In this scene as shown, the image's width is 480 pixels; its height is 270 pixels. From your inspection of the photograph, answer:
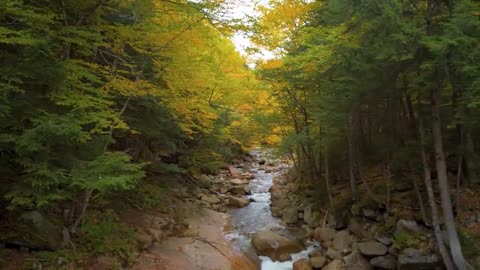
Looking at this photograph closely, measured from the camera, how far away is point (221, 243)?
33.8ft

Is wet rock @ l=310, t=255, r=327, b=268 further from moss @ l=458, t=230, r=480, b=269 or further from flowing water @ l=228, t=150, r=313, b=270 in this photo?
moss @ l=458, t=230, r=480, b=269

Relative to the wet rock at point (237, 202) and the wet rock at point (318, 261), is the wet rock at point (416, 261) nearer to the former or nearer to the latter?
the wet rock at point (318, 261)

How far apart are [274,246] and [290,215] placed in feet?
10.1

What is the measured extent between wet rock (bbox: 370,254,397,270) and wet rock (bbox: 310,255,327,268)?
132cm

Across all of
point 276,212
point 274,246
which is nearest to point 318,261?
point 274,246

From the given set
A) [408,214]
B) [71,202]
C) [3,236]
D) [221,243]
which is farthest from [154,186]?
[408,214]

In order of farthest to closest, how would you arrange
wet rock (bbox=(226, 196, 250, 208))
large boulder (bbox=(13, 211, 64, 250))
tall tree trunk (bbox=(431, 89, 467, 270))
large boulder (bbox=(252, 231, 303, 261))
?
wet rock (bbox=(226, 196, 250, 208)) < large boulder (bbox=(252, 231, 303, 261)) < tall tree trunk (bbox=(431, 89, 467, 270)) < large boulder (bbox=(13, 211, 64, 250))

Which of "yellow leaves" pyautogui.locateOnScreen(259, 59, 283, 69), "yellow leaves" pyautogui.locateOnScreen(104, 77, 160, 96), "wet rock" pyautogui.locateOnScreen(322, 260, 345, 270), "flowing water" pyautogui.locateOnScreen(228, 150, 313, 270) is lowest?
"flowing water" pyautogui.locateOnScreen(228, 150, 313, 270)

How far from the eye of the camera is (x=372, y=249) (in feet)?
27.7

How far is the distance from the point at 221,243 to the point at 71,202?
443 centimetres

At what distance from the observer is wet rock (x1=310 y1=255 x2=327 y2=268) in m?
8.98

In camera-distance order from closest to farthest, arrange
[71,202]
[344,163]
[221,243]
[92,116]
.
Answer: [92,116], [71,202], [221,243], [344,163]

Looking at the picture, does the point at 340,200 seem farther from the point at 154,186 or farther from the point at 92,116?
the point at 92,116

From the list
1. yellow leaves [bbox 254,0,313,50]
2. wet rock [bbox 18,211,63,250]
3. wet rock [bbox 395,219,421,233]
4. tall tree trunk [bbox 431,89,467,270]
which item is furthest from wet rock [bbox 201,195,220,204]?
tall tree trunk [bbox 431,89,467,270]
